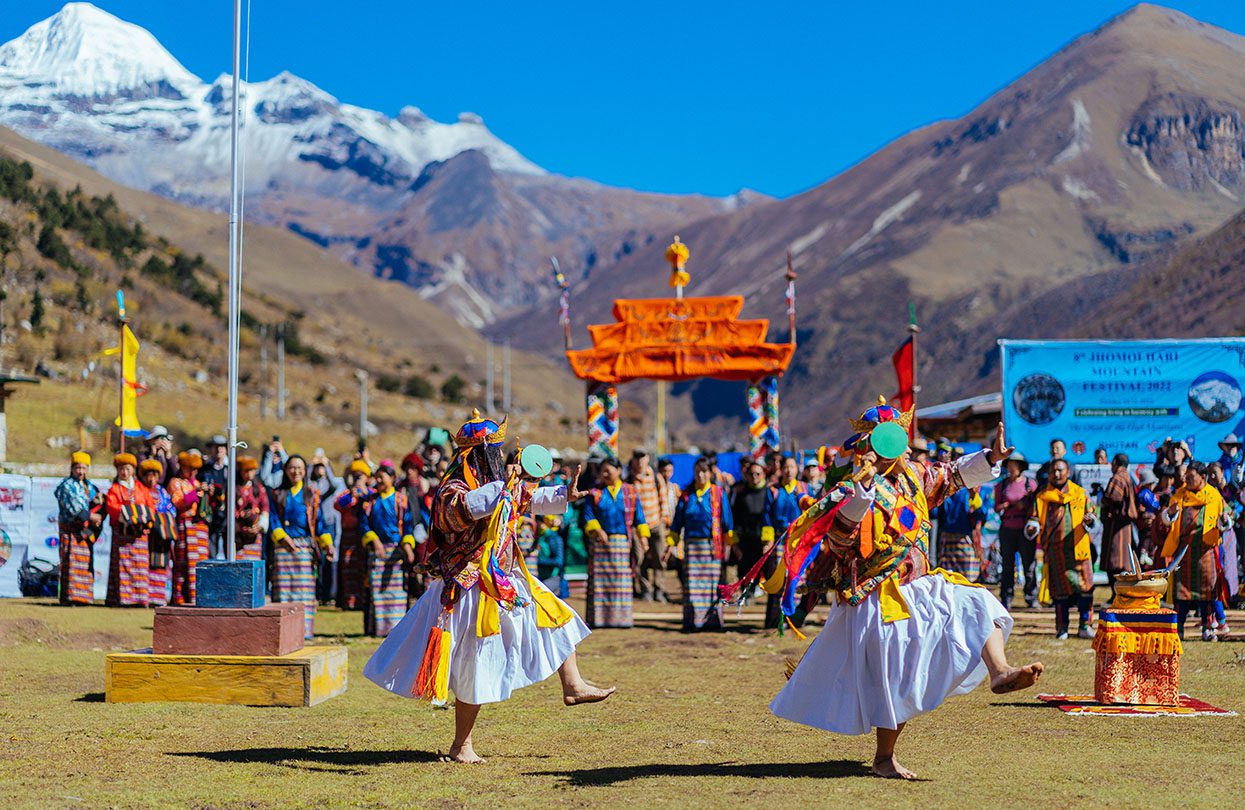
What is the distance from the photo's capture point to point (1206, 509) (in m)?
13.3

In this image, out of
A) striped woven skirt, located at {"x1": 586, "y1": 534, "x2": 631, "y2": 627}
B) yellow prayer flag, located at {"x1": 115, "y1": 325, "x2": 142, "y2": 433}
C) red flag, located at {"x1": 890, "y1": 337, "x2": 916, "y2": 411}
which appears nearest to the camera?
striped woven skirt, located at {"x1": 586, "y1": 534, "x2": 631, "y2": 627}

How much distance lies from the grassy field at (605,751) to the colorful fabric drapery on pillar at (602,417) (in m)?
11.9

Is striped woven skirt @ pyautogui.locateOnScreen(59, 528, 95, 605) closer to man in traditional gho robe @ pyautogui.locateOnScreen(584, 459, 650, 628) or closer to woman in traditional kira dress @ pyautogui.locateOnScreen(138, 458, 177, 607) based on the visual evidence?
woman in traditional kira dress @ pyautogui.locateOnScreen(138, 458, 177, 607)

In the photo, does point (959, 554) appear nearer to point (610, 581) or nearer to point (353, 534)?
point (610, 581)

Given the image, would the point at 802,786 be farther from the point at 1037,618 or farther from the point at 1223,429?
the point at 1223,429

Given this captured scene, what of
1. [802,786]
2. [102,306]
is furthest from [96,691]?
[102,306]

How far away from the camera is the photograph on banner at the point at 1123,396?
18125 millimetres

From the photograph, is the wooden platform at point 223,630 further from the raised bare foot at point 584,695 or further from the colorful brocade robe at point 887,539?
the colorful brocade robe at point 887,539

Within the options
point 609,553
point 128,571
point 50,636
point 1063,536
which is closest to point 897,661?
point 1063,536

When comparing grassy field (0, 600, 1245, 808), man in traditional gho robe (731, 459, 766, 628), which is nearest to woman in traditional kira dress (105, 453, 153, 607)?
grassy field (0, 600, 1245, 808)

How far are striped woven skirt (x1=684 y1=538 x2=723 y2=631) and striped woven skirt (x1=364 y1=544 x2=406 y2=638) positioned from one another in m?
2.98

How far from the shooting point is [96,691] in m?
10.8

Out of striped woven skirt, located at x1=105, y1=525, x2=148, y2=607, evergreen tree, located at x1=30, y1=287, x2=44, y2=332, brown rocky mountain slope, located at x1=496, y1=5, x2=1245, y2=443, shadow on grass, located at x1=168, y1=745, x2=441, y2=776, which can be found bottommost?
shadow on grass, located at x1=168, y1=745, x2=441, y2=776

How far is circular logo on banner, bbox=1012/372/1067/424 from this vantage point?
1820 centimetres
